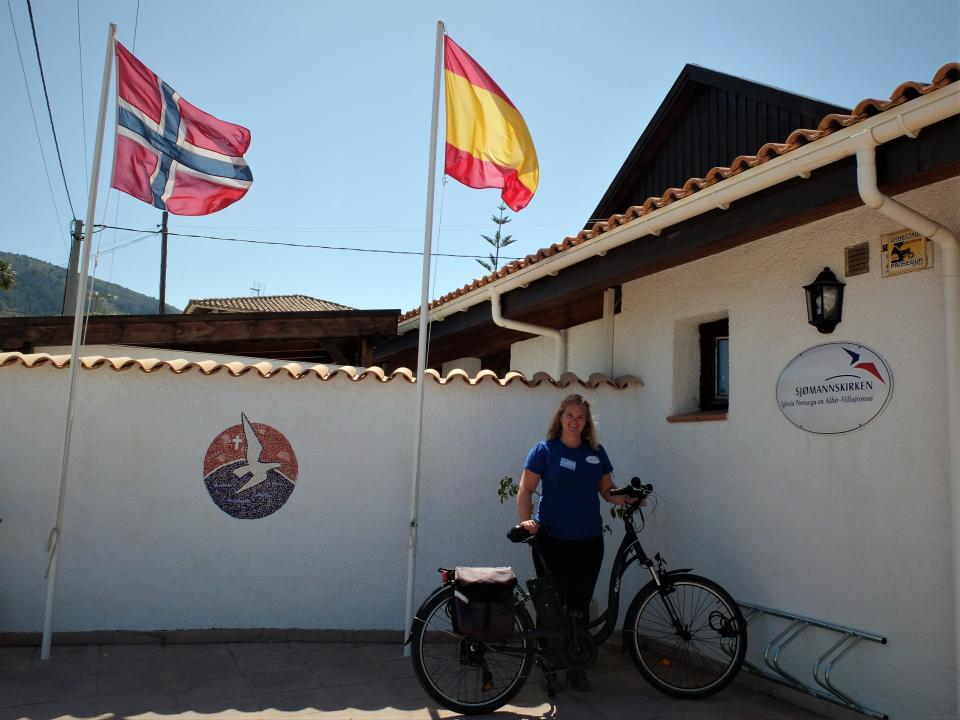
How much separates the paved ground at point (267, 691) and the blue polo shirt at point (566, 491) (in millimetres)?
949

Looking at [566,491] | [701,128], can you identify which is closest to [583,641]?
[566,491]

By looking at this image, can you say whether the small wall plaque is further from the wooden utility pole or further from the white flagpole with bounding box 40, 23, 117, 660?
the wooden utility pole

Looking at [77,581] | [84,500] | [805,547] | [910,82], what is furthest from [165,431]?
[910,82]

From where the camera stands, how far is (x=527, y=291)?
6.75 m

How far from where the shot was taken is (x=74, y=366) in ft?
15.9

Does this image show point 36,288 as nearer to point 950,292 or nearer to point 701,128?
point 701,128

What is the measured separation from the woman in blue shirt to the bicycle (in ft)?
0.44

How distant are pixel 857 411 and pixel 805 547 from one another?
33.6 inches

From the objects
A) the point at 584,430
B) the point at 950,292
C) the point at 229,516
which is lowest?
the point at 229,516

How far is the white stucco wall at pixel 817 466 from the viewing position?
12.4 ft

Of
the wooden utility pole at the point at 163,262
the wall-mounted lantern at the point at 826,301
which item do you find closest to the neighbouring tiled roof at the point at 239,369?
the wall-mounted lantern at the point at 826,301

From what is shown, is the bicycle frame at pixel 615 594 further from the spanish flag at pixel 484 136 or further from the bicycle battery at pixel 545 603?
the spanish flag at pixel 484 136

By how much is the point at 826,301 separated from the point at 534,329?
10.8 feet

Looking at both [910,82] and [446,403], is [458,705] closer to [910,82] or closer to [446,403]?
[446,403]
